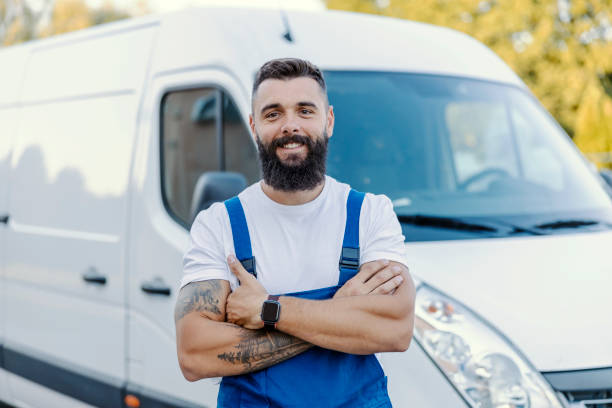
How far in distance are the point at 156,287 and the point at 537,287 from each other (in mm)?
1676

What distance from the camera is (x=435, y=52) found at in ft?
12.7

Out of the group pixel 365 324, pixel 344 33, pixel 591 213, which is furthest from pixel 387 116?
pixel 365 324

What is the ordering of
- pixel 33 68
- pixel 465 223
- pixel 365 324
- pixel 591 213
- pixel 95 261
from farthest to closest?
1. pixel 33 68
2. pixel 95 261
3. pixel 591 213
4. pixel 465 223
5. pixel 365 324

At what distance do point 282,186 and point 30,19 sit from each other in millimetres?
25972

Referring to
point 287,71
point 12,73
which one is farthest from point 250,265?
point 12,73

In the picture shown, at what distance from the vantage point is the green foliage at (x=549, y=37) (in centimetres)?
2525

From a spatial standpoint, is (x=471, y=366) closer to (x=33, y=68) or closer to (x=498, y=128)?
(x=498, y=128)

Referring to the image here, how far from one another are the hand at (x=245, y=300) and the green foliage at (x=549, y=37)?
948 inches

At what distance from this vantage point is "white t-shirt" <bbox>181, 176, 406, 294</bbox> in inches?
82.4

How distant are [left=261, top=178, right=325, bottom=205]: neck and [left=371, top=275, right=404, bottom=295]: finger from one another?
329 mm

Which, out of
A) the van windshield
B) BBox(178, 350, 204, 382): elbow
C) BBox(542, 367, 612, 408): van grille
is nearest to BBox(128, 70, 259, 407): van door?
the van windshield

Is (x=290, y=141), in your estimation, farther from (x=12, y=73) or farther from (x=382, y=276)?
(x=12, y=73)

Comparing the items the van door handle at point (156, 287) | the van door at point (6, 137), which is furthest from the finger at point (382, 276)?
the van door at point (6, 137)

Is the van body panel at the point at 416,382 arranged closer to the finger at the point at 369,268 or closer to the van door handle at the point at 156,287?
the finger at the point at 369,268
